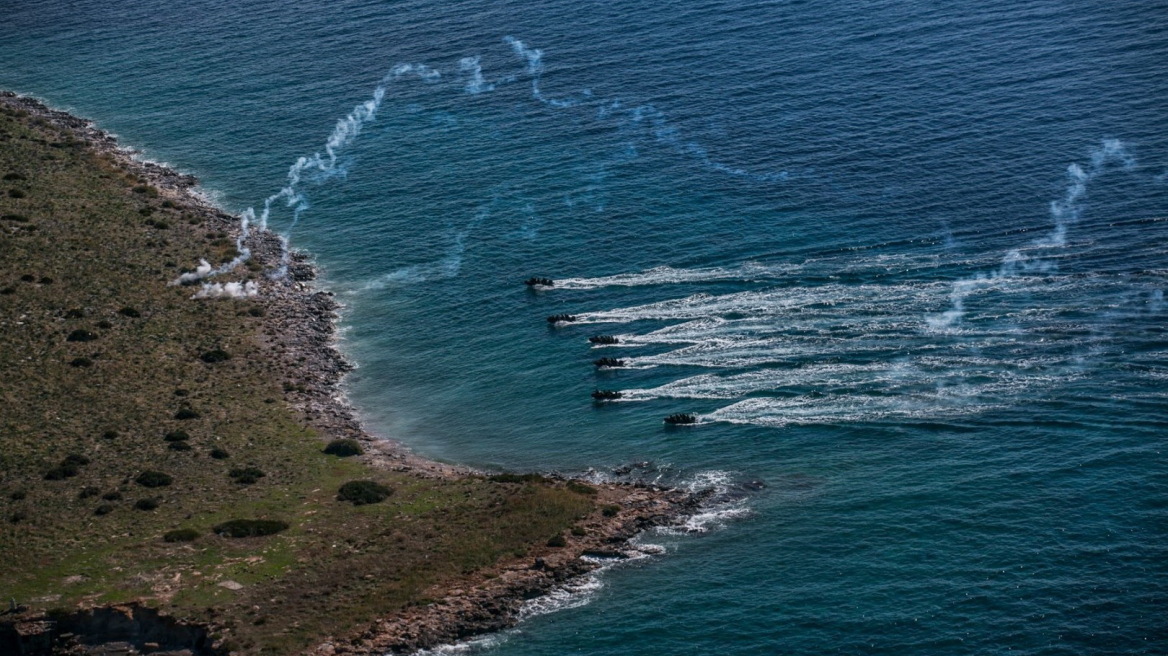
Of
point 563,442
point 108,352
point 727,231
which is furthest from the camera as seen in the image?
point 727,231

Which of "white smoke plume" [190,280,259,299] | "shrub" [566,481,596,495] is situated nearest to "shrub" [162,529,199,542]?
"shrub" [566,481,596,495]

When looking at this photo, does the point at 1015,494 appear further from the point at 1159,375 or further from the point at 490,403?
the point at 490,403

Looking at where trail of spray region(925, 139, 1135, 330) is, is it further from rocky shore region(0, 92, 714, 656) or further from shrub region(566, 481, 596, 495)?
shrub region(566, 481, 596, 495)

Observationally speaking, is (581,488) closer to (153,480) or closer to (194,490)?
(194,490)

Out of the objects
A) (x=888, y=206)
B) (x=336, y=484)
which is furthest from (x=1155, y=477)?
(x=336, y=484)

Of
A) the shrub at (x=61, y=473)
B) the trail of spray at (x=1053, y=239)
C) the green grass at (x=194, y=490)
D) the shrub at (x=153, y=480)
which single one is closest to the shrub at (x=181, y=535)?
the green grass at (x=194, y=490)

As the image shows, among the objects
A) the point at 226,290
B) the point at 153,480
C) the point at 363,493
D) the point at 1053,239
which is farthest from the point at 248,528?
the point at 1053,239
